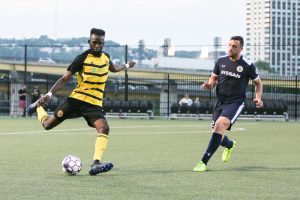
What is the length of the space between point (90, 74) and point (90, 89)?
245mm

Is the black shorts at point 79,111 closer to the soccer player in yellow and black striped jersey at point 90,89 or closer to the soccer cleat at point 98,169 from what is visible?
the soccer player in yellow and black striped jersey at point 90,89

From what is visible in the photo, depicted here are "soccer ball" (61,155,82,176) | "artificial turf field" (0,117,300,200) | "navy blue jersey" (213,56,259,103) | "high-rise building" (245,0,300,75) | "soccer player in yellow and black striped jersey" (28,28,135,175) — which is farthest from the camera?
"high-rise building" (245,0,300,75)

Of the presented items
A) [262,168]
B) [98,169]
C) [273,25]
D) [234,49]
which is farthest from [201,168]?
[273,25]

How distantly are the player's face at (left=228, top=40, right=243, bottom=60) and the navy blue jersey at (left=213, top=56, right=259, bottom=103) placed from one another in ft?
0.35

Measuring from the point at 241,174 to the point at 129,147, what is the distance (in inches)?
234

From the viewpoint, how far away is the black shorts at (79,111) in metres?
10.8

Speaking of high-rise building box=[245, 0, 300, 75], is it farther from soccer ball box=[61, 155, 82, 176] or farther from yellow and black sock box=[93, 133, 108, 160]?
soccer ball box=[61, 155, 82, 176]

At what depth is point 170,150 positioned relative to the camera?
1533cm

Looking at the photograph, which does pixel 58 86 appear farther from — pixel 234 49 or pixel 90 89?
pixel 234 49

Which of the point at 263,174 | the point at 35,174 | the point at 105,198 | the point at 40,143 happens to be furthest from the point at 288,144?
the point at 105,198

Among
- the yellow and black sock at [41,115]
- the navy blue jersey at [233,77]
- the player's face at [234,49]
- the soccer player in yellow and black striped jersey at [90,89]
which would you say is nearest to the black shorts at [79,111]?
the soccer player in yellow and black striped jersey at [90,89]

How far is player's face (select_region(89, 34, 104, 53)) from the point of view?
413 inches

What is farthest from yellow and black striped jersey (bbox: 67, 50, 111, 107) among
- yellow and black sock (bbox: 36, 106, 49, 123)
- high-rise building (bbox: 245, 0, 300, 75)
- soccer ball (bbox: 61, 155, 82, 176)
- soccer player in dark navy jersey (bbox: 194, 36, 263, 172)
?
high-rise building (bbox: 245, 0, 300, 75)

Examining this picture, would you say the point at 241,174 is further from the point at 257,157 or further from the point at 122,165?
the point at 257,157
